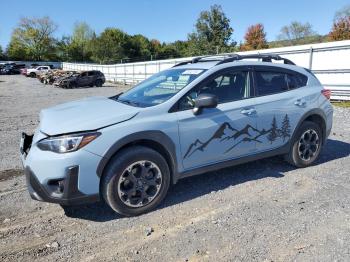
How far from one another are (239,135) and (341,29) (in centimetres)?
5709

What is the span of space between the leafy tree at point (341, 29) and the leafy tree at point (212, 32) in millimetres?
16724

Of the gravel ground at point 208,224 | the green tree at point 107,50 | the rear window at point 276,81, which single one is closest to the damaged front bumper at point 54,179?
the gravel ground at point 208,224

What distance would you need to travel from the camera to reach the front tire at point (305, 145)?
5.45 metres

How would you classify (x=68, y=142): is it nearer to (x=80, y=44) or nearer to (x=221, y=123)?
(x=221, y=123)

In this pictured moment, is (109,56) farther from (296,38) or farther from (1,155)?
(1,155)

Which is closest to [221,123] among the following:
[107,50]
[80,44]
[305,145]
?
[305,145]

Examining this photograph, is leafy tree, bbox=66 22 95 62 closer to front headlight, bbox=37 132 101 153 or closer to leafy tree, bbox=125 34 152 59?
leafy tree, bbox=125 34 152 59

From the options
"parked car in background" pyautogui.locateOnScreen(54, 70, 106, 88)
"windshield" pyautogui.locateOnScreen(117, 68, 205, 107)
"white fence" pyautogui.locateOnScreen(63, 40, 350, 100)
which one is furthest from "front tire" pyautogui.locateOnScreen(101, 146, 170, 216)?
"parked car in background" pyautogui.locateOnScreen(54, 70, 106, 88)

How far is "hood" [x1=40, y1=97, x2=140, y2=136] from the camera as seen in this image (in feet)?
12.3

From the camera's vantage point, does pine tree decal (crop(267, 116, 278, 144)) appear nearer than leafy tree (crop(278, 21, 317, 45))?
Yes

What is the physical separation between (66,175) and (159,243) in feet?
3.77

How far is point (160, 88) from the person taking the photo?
4.80 m

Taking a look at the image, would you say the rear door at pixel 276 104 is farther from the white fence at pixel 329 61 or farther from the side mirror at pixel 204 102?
the white fence at pixel 329 61

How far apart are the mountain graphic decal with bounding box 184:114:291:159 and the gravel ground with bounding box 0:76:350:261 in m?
0.62
